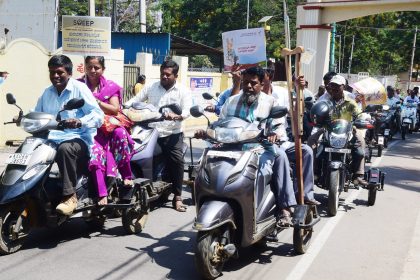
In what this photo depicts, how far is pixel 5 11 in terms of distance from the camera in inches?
811

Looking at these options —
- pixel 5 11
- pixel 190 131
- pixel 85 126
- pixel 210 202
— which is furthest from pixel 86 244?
pixel 5 11

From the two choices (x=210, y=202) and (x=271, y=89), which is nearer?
(x=210, y=202)

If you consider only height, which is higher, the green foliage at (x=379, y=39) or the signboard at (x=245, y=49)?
the green foliage at (x=379, y=39)

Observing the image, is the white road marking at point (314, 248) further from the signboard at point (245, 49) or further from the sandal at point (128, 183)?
the signboard at point (245, 49)

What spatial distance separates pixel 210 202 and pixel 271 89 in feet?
9.84

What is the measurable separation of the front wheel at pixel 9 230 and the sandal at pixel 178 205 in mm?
2663

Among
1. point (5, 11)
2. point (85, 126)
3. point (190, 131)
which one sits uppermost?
point (5, 11)

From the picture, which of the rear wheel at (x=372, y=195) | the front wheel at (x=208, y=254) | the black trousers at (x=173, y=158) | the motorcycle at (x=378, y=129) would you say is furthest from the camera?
the motorcycle at (x=378, y=129)

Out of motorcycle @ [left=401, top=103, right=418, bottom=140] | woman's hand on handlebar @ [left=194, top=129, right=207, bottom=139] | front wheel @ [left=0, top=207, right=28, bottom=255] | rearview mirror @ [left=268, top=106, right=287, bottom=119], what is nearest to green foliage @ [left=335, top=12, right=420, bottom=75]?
motorcycle @ [left=401, top=103, right=418, bottom=140]

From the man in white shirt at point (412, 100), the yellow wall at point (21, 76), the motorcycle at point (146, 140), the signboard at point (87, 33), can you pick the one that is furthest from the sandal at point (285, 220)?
the man in white shirt at point (412, 100)

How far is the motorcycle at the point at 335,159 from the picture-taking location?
7.77 metres

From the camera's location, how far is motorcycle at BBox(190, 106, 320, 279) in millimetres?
4828

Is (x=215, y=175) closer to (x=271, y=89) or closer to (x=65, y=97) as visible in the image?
(x=65, y=97)

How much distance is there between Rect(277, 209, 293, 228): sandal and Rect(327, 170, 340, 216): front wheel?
87.6 inches
